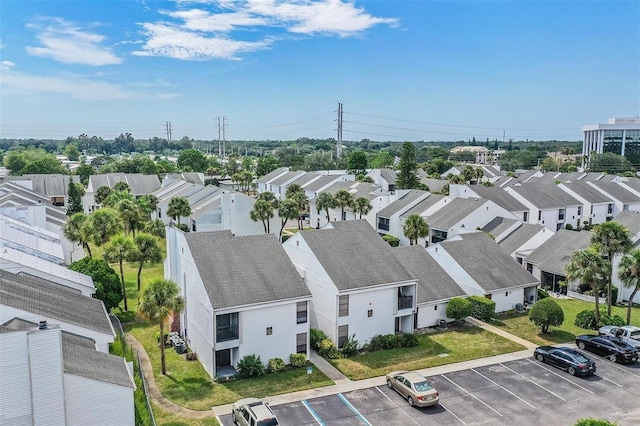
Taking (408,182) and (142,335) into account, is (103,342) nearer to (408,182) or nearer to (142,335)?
(142,335)

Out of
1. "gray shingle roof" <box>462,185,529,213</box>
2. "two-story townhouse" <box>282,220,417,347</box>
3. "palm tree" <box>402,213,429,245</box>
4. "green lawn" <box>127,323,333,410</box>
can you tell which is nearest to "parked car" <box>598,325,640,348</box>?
"two-story townhouse" <box>282,220,417,347</box>

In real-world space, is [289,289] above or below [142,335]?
above

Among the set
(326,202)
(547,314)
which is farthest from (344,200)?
(547,314)

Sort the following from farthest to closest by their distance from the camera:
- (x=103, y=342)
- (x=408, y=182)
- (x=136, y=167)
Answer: (x=136, y=167)
(x=408, y=182)
(x=103, y=342)

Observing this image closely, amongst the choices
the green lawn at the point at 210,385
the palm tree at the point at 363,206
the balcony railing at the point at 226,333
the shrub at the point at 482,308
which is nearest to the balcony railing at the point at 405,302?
the shrub at the point at 482,308

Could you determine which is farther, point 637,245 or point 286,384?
point 637,245

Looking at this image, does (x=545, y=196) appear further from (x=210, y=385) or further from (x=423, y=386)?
(x=210, y=385)

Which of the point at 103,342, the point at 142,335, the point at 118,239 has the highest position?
the point at 118,239

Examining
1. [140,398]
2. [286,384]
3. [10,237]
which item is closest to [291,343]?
[286,384]
